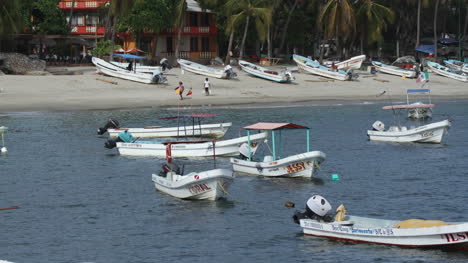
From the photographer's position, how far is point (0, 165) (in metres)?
44.9

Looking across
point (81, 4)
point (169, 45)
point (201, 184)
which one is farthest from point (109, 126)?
point (81, 4)

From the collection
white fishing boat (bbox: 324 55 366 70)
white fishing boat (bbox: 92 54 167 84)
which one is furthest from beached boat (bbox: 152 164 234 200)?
white fishing boat (bbox: 324 55 366 70)

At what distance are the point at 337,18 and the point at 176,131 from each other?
41844 mm

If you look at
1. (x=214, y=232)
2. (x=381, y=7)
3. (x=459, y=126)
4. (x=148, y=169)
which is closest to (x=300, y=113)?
(x=459, y=126)

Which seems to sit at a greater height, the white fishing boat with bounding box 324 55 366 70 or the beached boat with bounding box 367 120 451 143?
the white fishing boat with bounding box 324 55 366 70

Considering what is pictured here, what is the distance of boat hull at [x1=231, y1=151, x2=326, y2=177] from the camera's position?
38625mm

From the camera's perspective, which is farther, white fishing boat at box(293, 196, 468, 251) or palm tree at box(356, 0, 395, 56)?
palm tree at box(356, 0, 395, 56)

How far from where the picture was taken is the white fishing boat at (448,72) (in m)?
91.8

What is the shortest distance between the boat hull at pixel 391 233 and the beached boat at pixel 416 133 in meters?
24.7

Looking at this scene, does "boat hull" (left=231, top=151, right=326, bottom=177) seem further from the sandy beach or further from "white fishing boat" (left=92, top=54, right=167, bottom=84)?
"white fishing boat" (left=92, top=54, right=167, bottom=84)

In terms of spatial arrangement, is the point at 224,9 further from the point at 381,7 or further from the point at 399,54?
the point at 399,54

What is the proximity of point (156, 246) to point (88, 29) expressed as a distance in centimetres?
7059

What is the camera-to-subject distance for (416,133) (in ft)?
171

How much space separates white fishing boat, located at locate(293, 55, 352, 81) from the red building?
1383 centimetres
